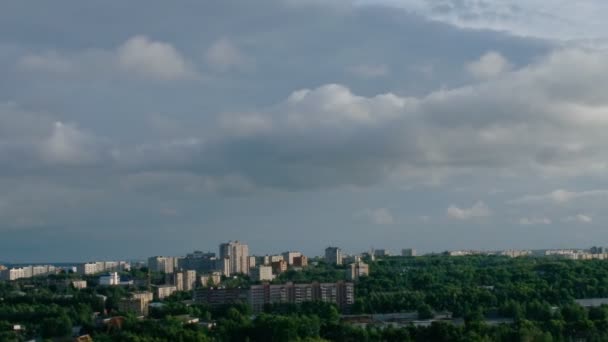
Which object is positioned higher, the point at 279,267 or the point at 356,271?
the point at 279,267

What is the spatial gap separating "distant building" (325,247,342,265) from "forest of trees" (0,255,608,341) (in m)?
21.3

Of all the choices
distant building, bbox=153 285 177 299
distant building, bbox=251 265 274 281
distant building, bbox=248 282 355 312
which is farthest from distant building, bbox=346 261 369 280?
distant building, bbox=248 282 355 312

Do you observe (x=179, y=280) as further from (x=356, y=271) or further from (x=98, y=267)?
(x=98, y=267)

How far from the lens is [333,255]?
3314 inches

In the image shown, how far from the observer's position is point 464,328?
77.3 feet

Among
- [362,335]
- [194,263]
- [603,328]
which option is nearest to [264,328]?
[362,335]

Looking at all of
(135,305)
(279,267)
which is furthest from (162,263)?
(135,305)

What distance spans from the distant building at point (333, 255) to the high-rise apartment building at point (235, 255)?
9.88 meters

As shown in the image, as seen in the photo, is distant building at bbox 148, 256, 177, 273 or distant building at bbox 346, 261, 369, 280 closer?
distant building at bbox 346, 261, 369, 280

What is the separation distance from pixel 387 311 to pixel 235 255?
39139mm

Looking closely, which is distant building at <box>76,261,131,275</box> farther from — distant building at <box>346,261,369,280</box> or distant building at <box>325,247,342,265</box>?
distant building at <box>346,261,369,280</box>

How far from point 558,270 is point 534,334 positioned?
28.7m

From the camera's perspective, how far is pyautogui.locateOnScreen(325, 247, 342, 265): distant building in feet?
273

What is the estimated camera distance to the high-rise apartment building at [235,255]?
7525cm
